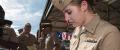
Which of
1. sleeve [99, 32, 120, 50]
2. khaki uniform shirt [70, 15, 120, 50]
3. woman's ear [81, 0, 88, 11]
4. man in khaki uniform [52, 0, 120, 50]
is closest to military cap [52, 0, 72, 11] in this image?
man in khaki uniform [52, 0, 120, 50]

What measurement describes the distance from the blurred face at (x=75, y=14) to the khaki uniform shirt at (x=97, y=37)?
8 cm

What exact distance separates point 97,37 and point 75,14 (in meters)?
0.28

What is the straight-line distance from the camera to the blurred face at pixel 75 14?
9.35 ft

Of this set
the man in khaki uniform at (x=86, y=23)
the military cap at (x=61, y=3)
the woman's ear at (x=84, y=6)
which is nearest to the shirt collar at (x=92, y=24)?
the man in khaki uniform at (x=86, y=23)

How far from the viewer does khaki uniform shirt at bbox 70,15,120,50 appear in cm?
265

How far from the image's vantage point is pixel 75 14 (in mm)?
2863

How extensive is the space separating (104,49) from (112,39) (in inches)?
4.1

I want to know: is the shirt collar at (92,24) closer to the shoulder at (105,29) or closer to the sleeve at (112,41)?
the shoulder at (105,29)

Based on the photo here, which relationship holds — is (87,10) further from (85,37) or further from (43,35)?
(43,35)

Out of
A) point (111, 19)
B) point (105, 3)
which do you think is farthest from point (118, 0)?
point (111, 19)

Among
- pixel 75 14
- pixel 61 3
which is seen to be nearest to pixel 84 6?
pixel 75 14

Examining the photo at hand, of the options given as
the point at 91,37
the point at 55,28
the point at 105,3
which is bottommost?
the point at 55,28

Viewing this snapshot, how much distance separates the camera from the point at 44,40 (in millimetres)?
8961

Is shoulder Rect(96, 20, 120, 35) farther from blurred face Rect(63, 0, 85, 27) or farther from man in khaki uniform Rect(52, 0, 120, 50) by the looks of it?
blurred face Rect(63, 0, 85, 27)
